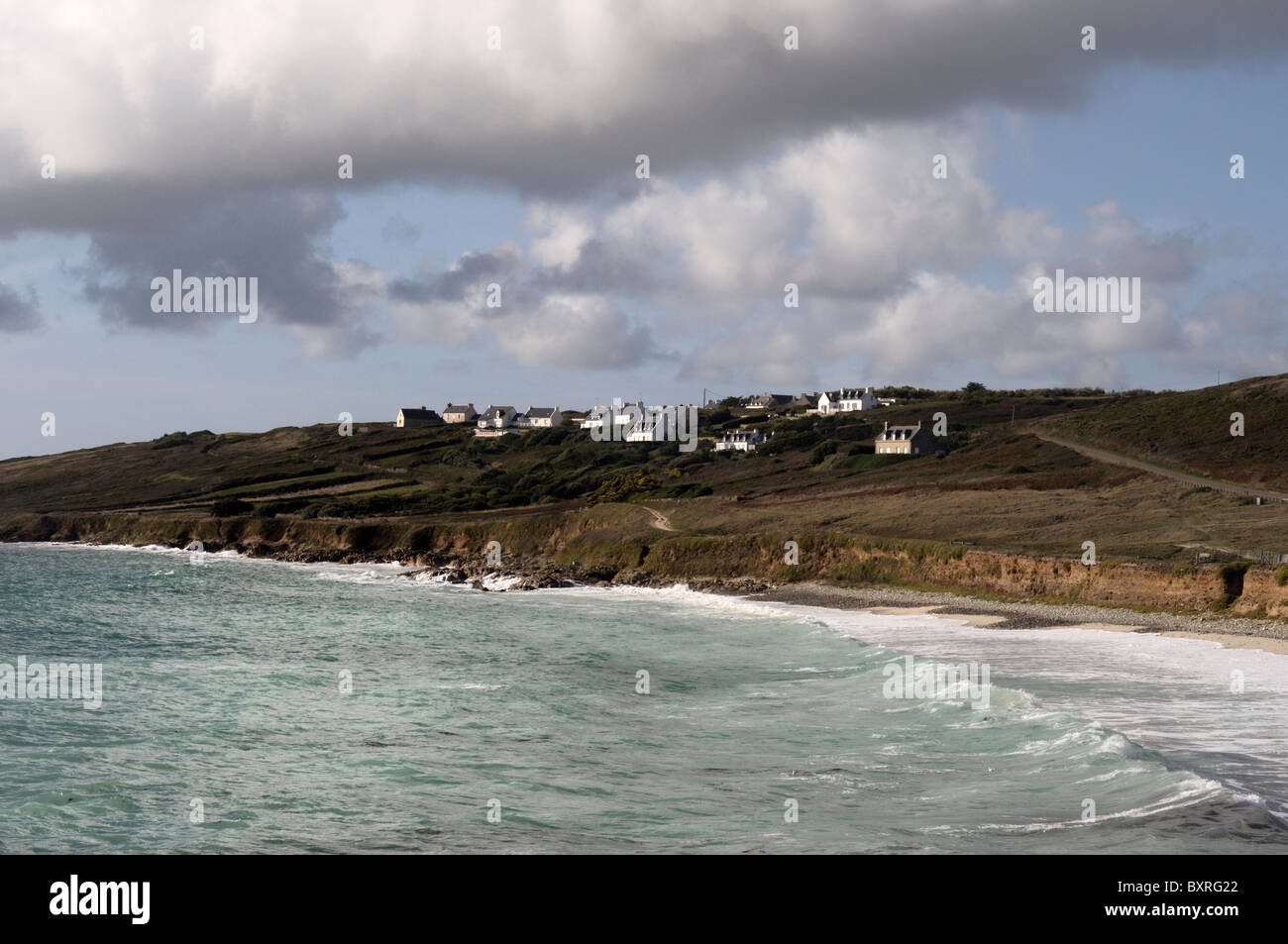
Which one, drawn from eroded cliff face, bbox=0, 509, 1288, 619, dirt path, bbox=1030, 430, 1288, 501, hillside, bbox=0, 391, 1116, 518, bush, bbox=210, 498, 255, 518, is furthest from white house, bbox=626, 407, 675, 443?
eroded cliff face, bbox=0, 509, 1288, 619

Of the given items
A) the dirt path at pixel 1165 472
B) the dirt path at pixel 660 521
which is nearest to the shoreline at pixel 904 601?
the dirt path at pixel 660 521

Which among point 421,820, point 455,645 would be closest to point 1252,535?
point 455,645

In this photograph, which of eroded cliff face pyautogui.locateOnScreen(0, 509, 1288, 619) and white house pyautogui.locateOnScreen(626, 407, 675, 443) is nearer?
eroded cliff face pyautogui.locateOnScreen(0, 509, 1288, 619)

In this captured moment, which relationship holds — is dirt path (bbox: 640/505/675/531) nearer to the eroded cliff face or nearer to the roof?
the eroded cliff face

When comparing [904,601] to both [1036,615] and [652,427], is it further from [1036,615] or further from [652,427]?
[652,427]
